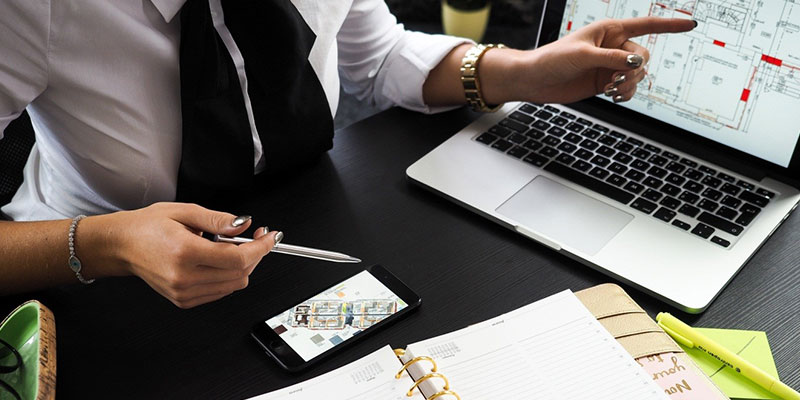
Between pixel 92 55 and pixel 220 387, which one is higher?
pixel 92 55

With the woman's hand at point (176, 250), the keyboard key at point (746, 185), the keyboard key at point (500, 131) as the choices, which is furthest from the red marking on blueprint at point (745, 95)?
the woman's hand at point (176, 250)

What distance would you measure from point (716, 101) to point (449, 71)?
0.37m

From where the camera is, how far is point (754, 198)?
0.88 m

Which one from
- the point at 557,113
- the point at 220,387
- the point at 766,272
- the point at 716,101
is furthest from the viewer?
the point at 557,113

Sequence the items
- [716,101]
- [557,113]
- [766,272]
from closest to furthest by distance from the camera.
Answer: [766,272]
[716,101]
[557,113]

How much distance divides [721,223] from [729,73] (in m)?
0.19

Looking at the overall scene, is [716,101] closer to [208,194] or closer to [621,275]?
[621,275]

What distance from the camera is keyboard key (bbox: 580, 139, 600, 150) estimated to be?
992 millimetres

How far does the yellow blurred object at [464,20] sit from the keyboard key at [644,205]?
1.73 m

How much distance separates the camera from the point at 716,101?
914 millimetres

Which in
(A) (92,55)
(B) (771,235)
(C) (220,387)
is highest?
(A) (92,55)

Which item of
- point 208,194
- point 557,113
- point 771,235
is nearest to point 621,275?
point 771,235

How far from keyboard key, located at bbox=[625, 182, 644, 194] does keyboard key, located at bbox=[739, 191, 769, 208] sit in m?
0.12

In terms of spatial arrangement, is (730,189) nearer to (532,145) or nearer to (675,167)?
(675,167)
